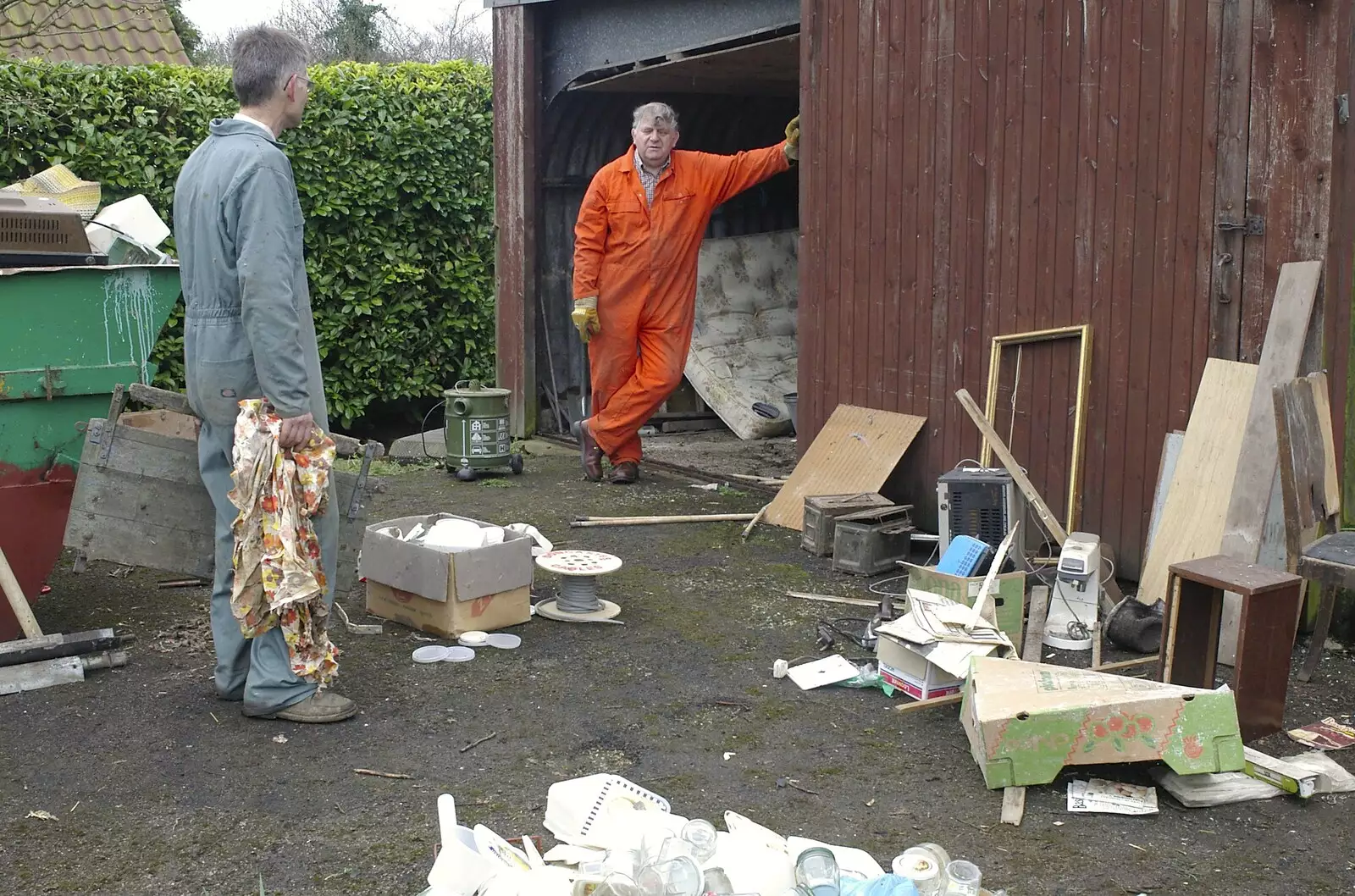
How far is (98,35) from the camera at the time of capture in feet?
37.4

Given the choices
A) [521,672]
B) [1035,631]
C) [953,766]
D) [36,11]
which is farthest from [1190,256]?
[36,11]

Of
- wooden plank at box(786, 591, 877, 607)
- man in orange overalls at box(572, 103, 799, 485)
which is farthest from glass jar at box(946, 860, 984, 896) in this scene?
man in orange overalls at box(572, 103, 799, 485)

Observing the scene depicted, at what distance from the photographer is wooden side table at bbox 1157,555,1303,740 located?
397 centimetres

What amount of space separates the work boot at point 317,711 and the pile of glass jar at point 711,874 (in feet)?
4.87

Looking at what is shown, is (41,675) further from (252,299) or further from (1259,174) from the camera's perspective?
(1259,174)

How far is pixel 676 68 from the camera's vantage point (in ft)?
29.1

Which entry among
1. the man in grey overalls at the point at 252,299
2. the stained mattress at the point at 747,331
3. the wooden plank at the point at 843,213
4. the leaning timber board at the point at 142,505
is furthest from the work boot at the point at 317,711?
the stained mattress at the point at 747,331

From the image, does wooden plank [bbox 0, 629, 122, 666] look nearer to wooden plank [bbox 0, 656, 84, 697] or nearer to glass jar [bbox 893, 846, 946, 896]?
wooden plank [bbox 0, 656, 84, 697]

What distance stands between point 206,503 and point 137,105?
522 centimetres

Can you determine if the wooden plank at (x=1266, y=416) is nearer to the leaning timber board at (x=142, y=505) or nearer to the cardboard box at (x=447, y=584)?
the cardboard box at (x=447, y=584)

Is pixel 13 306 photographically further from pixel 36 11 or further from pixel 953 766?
pixel 36 11

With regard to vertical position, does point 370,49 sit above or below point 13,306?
above

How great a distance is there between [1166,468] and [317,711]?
3.42 meters

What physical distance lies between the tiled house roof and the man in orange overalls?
199 inches
